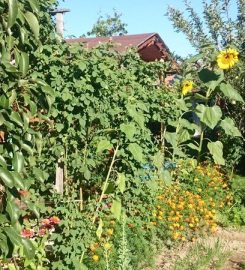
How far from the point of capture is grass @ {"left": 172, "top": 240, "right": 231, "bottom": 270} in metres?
4.47

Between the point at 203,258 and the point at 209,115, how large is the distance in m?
1.90

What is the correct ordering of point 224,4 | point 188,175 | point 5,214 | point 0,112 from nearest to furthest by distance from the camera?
1. point 0,112
2. point 5,214
3. point 188,175
4. point 224,4

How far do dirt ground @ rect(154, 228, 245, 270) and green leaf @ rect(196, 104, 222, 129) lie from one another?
181 centimetres

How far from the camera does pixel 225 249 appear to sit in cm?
522

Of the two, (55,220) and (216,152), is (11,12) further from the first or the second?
(55,220)

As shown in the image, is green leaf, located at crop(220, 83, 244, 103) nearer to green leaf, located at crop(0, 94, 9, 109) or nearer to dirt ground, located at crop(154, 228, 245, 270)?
green leaf, located at crop(0, 94, 9, 109)

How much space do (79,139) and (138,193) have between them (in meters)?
0.86

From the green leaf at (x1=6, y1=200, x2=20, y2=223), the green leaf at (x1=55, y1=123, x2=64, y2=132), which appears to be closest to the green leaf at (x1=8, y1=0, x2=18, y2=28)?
the green leaf at (x1=6, y1=200, x2=20, y2=223)

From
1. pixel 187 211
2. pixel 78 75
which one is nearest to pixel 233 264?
pixel 187 211

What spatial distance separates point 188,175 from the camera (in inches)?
268

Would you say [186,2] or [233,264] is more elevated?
[186,2]

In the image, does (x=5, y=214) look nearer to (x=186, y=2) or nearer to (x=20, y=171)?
(x=20, y=171)

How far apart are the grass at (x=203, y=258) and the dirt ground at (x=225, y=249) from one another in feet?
0.20

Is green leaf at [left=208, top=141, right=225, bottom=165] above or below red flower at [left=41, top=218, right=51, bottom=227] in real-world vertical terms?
above
